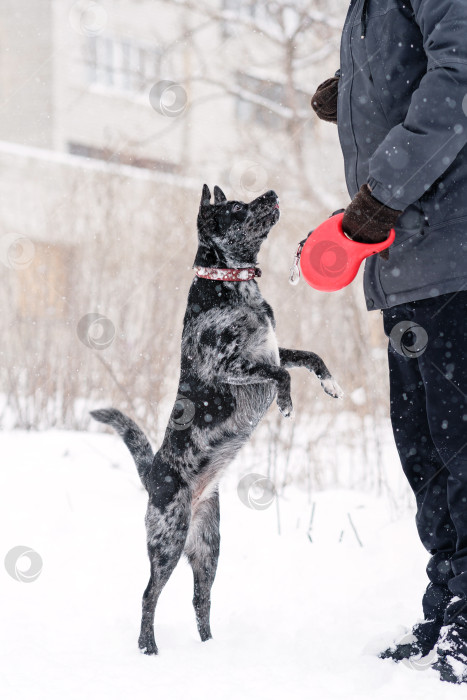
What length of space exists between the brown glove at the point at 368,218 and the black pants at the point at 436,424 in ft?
0.87

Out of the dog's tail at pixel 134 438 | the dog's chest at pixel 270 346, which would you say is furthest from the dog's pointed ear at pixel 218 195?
the dog's tail at pixel 134 438

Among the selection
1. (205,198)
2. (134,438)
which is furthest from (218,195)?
(134,438)

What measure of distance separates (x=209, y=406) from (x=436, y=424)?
0.93 meters

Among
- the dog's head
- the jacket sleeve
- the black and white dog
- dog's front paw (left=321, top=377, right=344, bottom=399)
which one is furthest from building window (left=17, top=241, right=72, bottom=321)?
the jacket sleeve

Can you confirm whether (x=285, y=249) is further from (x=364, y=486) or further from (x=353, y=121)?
(x=353, y=121)

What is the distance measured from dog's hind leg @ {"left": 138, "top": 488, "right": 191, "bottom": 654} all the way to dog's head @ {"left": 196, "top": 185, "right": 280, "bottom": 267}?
103 cm

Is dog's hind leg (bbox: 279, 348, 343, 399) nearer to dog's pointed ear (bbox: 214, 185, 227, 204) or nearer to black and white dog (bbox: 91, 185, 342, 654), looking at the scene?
black and white dog (bbox: 91, 185, 342, 654)

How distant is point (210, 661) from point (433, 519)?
925 mm

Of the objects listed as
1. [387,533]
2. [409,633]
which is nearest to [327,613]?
[409,633]

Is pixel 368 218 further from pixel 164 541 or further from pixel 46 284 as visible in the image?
pixel 46 284

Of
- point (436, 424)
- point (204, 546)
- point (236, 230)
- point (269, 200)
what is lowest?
point (204, 546)

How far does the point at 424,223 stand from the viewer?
191cm

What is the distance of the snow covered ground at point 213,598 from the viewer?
6.61 ft

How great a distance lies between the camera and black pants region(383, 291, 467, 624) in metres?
1.88
